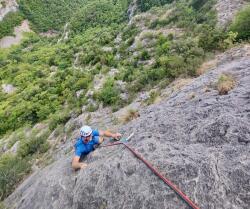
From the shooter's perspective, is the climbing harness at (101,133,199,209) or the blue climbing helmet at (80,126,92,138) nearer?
the climbing harness at (101,133,199,209)

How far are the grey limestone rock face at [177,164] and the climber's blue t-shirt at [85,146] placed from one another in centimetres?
23

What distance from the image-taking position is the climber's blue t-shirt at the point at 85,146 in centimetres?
792

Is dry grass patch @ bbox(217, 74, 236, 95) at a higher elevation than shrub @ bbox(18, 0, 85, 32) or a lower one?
higher

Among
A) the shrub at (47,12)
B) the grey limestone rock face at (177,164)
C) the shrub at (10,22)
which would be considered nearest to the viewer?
the grey limestone rock face at (177,164)

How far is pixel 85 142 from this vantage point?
26.3 feet

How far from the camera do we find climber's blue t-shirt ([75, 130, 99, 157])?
7922 mm

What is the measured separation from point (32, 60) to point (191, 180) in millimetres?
56368

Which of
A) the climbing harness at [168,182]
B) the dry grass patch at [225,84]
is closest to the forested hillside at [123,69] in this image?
the dry grass patch at [225,84]

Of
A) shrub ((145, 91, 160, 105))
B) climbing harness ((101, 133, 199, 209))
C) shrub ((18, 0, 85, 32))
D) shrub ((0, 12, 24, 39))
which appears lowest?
shrub ((18, 0, 85, 32))

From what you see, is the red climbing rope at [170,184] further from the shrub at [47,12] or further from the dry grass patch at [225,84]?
the shrub at [47,12]

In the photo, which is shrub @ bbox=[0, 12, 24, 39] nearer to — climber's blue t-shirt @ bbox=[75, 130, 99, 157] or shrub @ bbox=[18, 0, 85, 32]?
shrub @ bbox=[18, 0, 85, 32]

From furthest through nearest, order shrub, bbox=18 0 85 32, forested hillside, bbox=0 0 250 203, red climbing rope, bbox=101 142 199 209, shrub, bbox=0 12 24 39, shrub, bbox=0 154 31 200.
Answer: shrub, bbox=18 0 85 32 → shrub, bbox=0 12 24 39 → forested hillside, bbox=0 0 250 203 → shrub, bbox=0 154 31 200 → red climbing rope, bbox=101 142 199 209

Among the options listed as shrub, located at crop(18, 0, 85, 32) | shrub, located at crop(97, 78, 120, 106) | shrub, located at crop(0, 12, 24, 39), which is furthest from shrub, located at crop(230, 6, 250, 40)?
shrub, located at crop(18, 0, 85, 32)

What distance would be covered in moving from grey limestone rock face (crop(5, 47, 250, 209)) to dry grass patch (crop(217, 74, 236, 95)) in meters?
0.14
